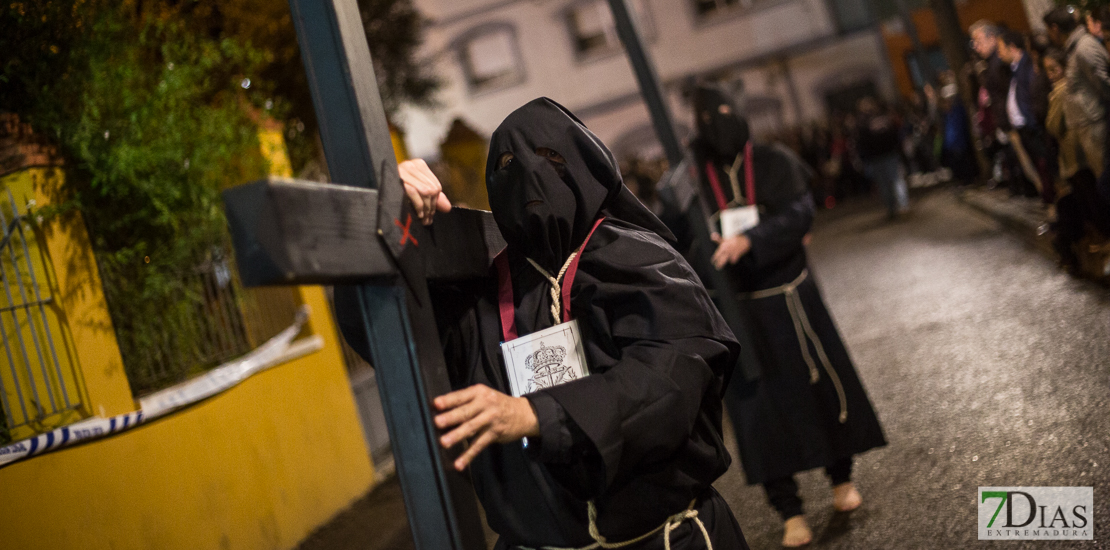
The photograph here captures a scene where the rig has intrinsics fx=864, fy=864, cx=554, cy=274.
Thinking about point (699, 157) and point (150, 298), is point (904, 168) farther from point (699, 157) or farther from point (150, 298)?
point (150, 298)

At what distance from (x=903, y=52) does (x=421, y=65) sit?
62.4 feet

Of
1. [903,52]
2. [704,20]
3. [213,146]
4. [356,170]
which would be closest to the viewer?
[356,170]

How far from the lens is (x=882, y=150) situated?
14.8 m

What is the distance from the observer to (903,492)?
4.42m

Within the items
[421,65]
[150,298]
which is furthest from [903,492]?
[421,65]

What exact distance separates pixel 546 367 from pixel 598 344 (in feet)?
0.45

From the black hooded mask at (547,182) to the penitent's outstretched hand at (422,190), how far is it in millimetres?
199

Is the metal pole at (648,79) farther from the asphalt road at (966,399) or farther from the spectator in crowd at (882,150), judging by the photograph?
the spectator in crowd at (882,150)

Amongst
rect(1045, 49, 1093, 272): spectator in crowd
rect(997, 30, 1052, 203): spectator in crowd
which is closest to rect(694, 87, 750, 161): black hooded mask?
rect(1045, 49, 1093, 272): spectator in crowd

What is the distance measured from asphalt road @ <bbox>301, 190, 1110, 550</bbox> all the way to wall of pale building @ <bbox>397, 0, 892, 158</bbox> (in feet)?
67.3

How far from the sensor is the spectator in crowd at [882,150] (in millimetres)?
14680

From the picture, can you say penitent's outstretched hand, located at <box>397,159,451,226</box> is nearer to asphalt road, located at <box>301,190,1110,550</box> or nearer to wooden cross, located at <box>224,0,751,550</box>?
wooden cross, located at <box>224,0,751,550</box>

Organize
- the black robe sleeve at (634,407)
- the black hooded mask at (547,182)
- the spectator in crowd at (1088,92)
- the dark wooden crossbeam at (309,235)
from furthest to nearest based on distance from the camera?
the spectator in crowd at (1088,92) → the black hooded mask at (547,182) → the black robe sleeve at (634,407) → the dark wooden crossbeam at (309,235)

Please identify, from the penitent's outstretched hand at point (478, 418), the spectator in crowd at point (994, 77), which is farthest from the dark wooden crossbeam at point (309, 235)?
the spectator in crowd at point (994, 77)
